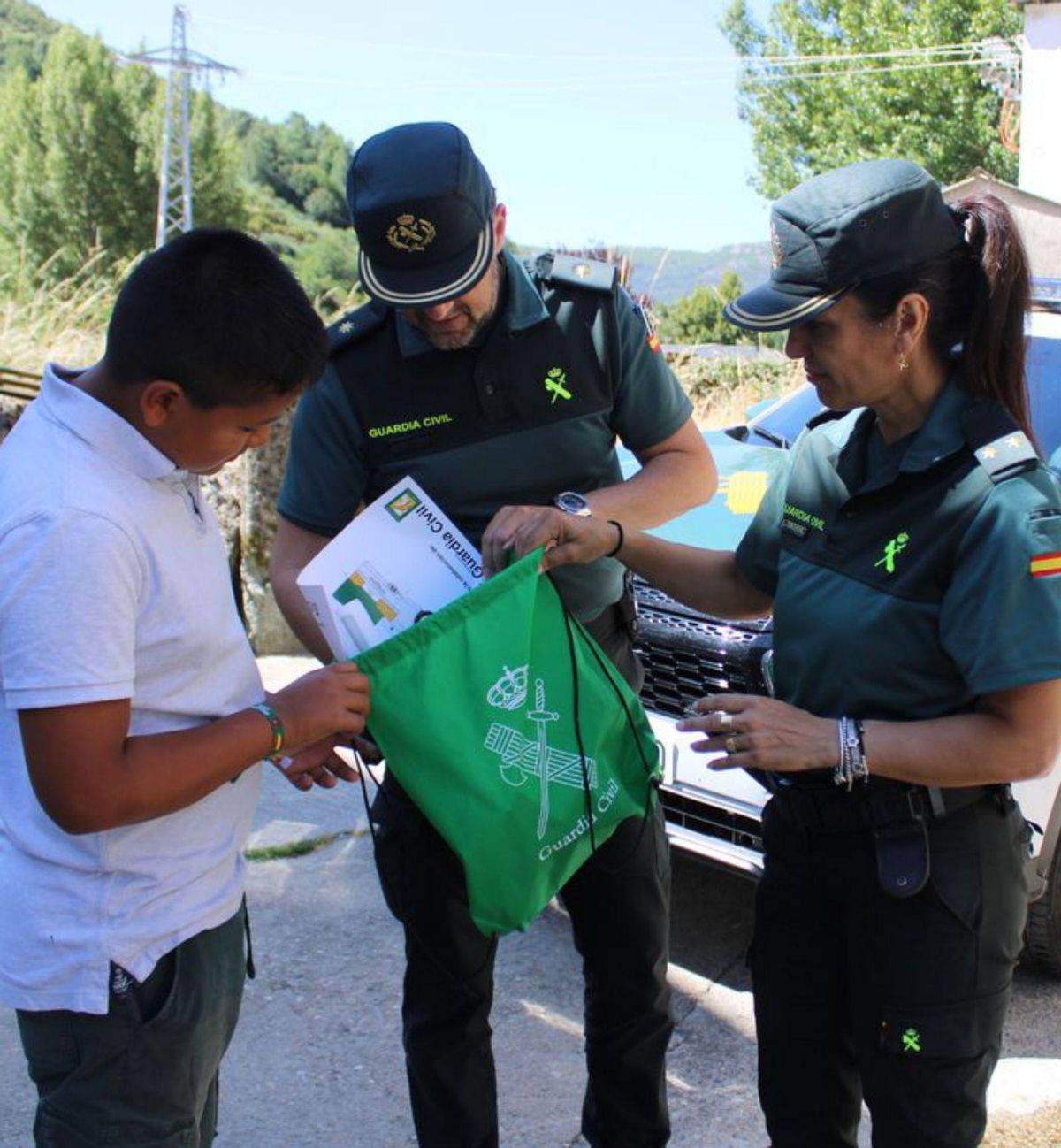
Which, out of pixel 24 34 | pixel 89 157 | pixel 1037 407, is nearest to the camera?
pixel 1037 407

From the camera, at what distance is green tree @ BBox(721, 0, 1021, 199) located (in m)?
34.8

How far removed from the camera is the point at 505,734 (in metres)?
2.08

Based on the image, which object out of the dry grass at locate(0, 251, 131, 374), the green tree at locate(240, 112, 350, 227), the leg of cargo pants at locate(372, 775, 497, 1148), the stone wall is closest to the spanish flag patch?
the leg of cargo pants at locate(372, 775, 497, 1148)

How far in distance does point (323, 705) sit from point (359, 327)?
2.94ft

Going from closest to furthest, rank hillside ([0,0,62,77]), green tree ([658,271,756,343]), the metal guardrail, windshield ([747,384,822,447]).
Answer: windshield ([747,384,822,447])
the metal guardrail
green tree ([658,271,756,343])
hillside ([0,0,62,77])

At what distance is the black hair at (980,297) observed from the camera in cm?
186

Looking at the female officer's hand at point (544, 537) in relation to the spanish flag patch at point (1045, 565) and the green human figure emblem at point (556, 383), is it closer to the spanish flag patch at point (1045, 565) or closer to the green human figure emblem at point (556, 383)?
the green human figure emblem at point (556, 383)

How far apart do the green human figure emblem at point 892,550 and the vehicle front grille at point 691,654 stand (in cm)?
156

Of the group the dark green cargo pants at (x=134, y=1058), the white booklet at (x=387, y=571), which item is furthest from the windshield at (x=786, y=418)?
the dark green cargo pants at (x=134, y=1058)

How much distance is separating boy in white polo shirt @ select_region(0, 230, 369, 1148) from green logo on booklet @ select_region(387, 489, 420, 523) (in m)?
0.46

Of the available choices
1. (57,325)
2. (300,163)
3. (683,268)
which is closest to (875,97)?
(683,268)

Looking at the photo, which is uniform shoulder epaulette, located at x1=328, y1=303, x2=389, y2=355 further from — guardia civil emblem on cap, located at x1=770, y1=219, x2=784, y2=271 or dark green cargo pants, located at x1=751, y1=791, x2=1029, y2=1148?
dark green cargo pants, located at x1=751, y1=791, x2=1029, y2=1148

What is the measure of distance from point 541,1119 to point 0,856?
5.86 ft

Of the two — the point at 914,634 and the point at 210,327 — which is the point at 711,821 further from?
the point at 210,327
